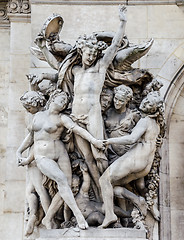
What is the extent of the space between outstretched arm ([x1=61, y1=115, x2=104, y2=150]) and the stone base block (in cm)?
98

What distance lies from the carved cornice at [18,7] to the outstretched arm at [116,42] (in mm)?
1938

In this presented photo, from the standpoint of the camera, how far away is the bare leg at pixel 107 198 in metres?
8.34

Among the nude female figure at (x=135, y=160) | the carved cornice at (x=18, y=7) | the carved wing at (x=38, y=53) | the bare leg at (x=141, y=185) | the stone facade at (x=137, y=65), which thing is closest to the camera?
the nude female figure at (x=135, y=160)

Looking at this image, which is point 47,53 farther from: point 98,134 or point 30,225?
point 30,225

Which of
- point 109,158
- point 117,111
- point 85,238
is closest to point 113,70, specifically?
point 117,111

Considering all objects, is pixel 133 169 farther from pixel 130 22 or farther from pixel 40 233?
pixel 130 22

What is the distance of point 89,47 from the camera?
862 cm

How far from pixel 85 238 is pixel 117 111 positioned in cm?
166

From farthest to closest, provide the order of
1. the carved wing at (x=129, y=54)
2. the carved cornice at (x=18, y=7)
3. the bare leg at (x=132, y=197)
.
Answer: the carved cornice at (x=18, y=7) < the carved wing at (x=129, y=54) < the bare leg at (x=132, y=197)

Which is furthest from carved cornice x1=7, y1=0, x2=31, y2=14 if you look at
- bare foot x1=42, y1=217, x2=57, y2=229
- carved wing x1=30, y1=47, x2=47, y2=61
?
bare foot x1=42, y1=217, x2=57, y2=229

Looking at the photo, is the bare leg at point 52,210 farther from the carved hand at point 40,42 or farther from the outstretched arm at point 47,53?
the carved hand at point 40,42

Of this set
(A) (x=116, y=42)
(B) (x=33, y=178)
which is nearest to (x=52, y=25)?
(A) (x=116, y=42)

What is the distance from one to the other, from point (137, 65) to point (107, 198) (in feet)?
6.67

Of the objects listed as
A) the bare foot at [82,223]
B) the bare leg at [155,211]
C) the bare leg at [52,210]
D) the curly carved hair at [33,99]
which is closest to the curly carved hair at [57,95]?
the curly carved hair at [33,99]
